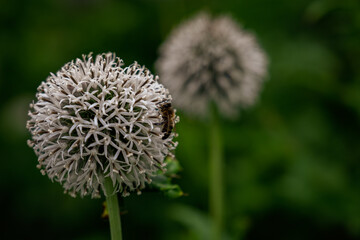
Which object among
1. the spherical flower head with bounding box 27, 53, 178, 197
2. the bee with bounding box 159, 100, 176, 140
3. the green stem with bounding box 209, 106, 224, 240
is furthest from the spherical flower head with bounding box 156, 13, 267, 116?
the spherical flower head with bounding box 27, 53, 178, 197

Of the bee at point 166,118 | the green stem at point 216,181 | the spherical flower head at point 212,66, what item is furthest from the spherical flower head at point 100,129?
the spherical flower head at point 212,66

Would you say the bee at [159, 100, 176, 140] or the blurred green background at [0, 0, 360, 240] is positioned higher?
the blurred green background at [0, 0, 360, 240]

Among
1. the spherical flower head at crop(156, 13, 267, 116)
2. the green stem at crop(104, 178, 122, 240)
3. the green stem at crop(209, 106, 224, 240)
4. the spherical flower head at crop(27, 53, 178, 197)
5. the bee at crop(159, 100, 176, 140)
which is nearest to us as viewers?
the green stem at crop(104, 178, 122, 240)

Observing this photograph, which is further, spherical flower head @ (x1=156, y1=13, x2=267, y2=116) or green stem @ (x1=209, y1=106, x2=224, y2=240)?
spherical flower head @ (x1=156, y1=13, x2=267, y2=116)

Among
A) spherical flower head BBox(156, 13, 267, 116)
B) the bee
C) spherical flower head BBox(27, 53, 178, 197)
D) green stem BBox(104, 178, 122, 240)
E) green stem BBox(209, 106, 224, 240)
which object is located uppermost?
spherical flower head BBox(156, 13, 267, 116)

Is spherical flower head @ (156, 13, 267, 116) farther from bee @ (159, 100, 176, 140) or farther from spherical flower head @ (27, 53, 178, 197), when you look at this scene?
spherical flower head @ (27, 53, 178, 197)

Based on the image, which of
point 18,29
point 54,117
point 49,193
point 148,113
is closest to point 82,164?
point 54,117

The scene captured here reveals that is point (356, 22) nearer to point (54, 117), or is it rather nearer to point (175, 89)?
point (175, 89)
